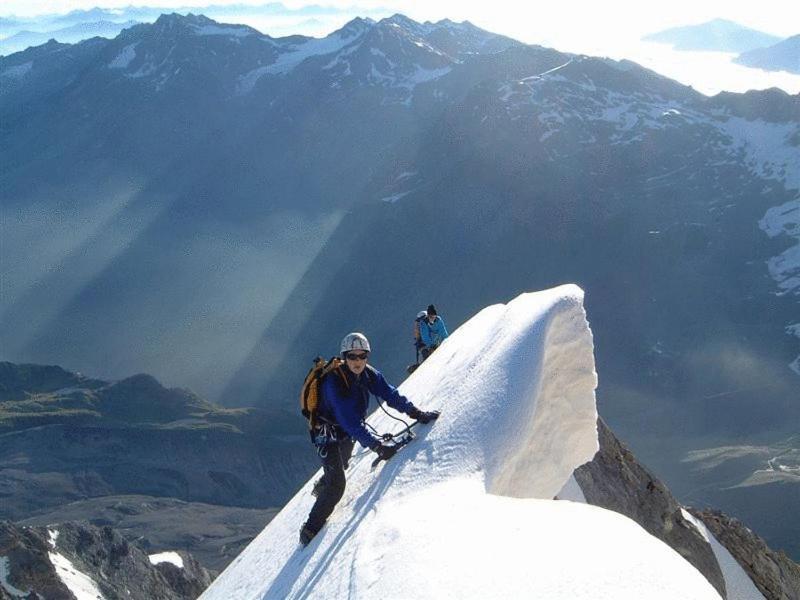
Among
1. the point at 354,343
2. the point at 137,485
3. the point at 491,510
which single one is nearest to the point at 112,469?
the point at 137,485

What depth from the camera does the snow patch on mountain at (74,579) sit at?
154ft

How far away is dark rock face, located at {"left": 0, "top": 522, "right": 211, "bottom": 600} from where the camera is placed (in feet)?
147

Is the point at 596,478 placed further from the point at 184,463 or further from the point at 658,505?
the point at 184,463

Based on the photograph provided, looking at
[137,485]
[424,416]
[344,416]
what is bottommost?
[137,485]

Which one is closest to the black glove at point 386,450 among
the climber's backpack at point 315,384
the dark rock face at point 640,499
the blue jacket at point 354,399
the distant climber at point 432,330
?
the blue jacket at point 354,399

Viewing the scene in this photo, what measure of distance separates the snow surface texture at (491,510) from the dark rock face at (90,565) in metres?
30.9

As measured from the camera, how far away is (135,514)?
6068 inches

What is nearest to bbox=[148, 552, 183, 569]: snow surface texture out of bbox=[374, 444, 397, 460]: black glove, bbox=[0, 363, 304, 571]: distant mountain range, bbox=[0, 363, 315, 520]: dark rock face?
bbox=[374, 444, 397, 460]: black glove

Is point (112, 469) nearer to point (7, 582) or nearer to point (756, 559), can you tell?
point (7, 582)

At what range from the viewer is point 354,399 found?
549 inches

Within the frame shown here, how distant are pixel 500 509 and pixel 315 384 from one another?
192 inches

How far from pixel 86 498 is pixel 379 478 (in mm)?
170715

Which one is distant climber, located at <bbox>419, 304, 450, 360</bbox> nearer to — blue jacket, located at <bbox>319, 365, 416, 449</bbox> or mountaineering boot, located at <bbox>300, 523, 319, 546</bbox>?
blue jacket, located at <bbox>319, 365, 416, 449</bbox>

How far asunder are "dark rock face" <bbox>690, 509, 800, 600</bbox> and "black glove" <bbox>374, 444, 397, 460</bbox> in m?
11.6
